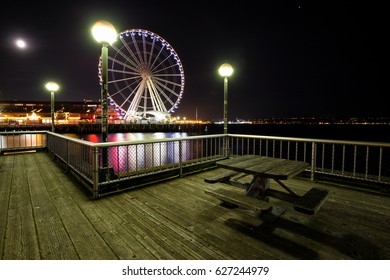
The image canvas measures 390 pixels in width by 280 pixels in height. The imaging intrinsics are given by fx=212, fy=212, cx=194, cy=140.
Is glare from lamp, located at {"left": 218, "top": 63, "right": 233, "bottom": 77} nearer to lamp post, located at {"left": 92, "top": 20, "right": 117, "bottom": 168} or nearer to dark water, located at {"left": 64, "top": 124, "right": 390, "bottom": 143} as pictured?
lamp post, located at {"left": 92, "top": 20, "right": 117, "bottom": 168}

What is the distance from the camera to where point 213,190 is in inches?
120

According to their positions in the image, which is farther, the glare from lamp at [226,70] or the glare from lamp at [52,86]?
the glare from lamp at [52,86]

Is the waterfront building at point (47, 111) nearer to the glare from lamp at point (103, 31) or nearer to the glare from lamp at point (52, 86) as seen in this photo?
the glare from lamp at point (52, 86)

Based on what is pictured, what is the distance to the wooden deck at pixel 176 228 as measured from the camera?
2.36m

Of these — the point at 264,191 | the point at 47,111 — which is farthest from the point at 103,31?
the point at 47,111

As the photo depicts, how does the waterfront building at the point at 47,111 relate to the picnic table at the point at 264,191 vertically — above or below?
above

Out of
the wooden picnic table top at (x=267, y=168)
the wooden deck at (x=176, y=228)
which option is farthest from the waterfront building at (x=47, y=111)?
the wooden picnic table top at (x=267, y=168)

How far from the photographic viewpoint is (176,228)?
2.88 m

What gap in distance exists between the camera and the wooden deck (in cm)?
236

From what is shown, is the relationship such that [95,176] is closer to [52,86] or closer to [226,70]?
[226,70]

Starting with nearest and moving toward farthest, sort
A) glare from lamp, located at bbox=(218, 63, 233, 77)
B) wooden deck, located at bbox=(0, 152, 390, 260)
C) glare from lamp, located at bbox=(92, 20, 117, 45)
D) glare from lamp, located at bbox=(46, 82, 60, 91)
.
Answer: wooden deck, located at bbox=(0, 152, 390, 260) < glare from lamp, located at bbox=(92, 20, 117, 45) < glare from lamp, located at bbox=(218, 63, 233, 77) < glare from lamp, located at bbox=(46, 82, 60, 91)

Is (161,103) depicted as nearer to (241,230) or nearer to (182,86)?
(182,86)


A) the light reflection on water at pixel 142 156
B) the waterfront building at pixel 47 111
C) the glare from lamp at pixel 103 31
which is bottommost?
the light reflection on water at pixel 142 156

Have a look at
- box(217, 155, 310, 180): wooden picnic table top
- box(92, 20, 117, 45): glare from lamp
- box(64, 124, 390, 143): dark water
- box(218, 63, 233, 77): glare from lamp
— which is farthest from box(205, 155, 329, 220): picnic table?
box(64, 124, 390, 143): dark water
